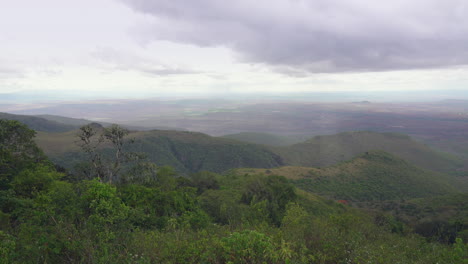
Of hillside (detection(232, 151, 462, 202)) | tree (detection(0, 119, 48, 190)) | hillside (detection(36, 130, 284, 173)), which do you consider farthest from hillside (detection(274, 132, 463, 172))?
tree (detection(0, 119, 48, 190))

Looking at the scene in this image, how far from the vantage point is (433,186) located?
261 feet

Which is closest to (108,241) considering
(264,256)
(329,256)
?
(264,256)

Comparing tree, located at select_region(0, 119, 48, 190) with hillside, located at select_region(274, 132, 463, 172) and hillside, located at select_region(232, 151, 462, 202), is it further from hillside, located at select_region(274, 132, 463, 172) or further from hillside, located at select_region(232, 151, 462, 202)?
hillside, located at select_region(274, 132, 463, 172)

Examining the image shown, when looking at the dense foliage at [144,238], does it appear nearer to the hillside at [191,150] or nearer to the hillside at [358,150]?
the hillside at [191,150]

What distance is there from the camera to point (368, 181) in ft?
261

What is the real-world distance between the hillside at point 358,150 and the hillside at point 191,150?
1929cm

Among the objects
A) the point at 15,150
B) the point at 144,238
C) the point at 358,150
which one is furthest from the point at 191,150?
the point at 144,238

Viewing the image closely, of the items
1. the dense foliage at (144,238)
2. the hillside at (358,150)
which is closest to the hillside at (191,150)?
the hillside at (358,150)

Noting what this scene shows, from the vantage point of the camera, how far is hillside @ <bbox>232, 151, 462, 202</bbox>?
71000 mm

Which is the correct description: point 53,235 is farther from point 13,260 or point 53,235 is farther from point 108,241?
point 108,241

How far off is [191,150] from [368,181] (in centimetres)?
9270

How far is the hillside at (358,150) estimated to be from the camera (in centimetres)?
14002

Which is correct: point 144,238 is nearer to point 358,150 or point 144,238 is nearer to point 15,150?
point 15,150

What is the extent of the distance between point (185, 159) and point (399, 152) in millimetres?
138103
